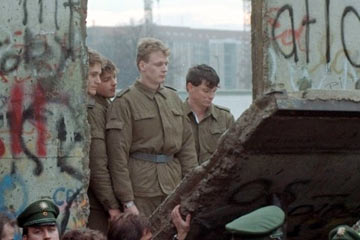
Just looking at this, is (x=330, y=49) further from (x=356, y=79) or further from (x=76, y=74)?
(x=76, y=74)

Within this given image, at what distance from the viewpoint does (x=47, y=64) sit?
7.23 meters

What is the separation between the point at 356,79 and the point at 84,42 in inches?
104

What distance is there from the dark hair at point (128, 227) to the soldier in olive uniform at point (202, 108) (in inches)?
108

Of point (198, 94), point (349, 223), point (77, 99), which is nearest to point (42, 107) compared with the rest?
point (77, 99)

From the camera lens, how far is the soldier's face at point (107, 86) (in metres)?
7.66

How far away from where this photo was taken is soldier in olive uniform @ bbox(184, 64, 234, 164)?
849 centimetres

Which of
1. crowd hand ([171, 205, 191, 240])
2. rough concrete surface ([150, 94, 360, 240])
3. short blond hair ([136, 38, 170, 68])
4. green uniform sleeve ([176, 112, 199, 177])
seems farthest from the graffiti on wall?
crowd hand ([171, 205, 191, 240])

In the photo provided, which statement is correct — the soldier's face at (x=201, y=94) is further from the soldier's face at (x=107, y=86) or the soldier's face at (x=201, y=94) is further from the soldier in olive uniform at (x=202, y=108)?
the soldier's face at (x=107, y=86)

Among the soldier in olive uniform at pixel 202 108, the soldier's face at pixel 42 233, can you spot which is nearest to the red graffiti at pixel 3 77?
the soldier's face at pixel 42 233

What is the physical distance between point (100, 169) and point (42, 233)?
1582mm

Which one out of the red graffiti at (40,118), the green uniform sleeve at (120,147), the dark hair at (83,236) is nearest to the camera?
the dark hair at (83,236)

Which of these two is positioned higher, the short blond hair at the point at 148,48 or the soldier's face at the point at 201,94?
the short blond hair at the point at 148,48

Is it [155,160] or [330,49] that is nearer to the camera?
[155,160]

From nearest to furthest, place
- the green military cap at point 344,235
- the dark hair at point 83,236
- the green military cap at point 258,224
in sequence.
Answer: the green military cap at point 258,224, the green military cap at point 344,235, the dark hair at point 83,236
